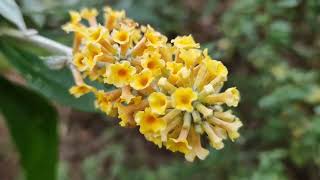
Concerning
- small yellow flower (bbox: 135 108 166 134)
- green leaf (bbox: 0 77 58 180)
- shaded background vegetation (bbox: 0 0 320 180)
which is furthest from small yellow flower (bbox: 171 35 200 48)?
green leaf (bbox: 0 77 58 180)

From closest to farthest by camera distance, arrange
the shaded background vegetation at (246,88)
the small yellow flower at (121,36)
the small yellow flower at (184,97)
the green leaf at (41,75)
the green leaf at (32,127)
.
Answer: the small yellow flower at (184,97)
the small yellow flower at (121,36)
the green leaf at (41,75)
the green leaf at (32,127)
the shaded background vegetation at (246,88)

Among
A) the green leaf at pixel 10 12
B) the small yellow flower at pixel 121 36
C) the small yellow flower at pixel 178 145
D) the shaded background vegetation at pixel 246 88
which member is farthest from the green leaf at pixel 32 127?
the small yellow flower at pixel 178 145

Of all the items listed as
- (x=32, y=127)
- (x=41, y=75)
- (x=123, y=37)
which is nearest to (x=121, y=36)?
(x=123, y=37)

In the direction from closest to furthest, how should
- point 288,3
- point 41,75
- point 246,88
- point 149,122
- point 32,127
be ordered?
1. point 149,122
2. point 41,75
3. point 32,127
4. point 288,3
5. point 246,88

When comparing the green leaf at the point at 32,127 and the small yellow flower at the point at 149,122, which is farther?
the green leaf at the point at 32,127

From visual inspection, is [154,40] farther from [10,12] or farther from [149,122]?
[10,12]

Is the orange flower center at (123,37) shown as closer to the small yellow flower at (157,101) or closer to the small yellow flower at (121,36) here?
the small yellow flower at (121,36)

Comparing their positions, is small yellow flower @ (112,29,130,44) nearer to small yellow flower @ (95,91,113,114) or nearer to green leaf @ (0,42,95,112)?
small yellow flower @ (95,91,113,114)
